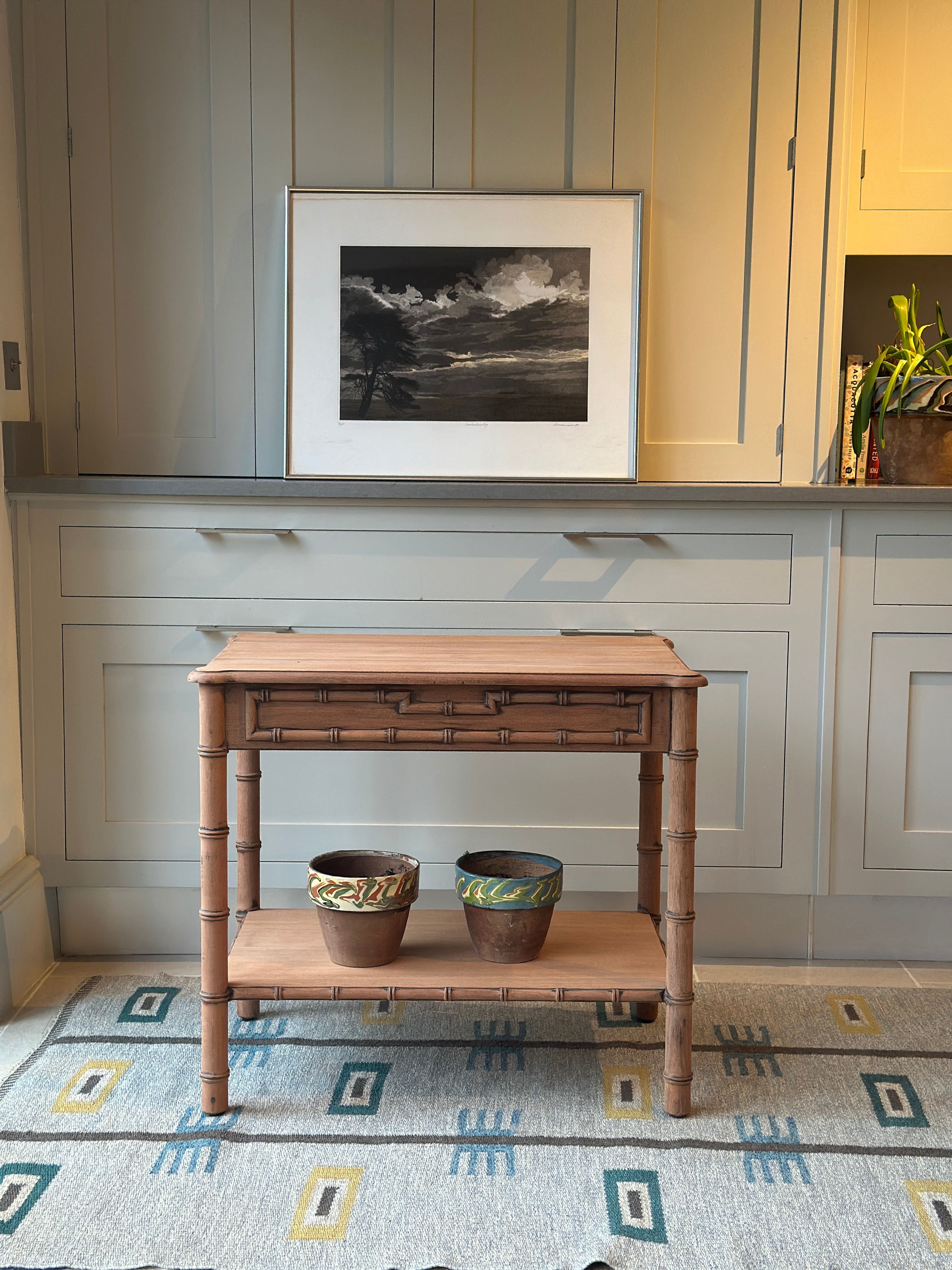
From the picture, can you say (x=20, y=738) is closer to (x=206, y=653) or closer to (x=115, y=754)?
(x=115, y=754)

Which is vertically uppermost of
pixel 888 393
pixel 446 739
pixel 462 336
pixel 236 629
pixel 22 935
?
pixel 462 336

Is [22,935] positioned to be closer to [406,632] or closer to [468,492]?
[406,632]

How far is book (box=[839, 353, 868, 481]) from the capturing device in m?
2.54

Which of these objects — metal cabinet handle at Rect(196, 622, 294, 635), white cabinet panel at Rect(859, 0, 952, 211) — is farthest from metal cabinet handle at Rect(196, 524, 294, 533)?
white cabinet panel at Rect(859, 0, 952, 211)

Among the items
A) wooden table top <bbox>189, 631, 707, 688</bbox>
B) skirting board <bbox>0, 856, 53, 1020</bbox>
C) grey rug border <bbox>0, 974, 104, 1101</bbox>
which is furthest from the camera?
skirting board <bbox>0, 856, 53, 1020</bbox>

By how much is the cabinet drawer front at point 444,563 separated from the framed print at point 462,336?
23cm

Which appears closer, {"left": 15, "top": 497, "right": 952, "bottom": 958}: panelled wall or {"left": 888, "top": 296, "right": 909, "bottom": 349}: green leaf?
{"left": 15, "top": 497, "right": 952, "bottom": 958}: panelled wall

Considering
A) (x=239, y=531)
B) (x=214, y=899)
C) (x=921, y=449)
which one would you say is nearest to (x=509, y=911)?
(x=214, y=899)

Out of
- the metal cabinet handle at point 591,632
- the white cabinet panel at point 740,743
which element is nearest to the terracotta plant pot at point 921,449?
the white cabinet panel at point 740,743

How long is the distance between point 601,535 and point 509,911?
86 cm

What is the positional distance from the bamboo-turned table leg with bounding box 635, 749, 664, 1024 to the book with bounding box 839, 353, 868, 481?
→ 0.92 metres

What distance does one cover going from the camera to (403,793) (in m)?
2.38

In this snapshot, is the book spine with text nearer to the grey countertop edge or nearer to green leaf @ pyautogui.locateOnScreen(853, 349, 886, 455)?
green leaf @ pyautogui.locateOnScreen(853, 349, 886, 455)

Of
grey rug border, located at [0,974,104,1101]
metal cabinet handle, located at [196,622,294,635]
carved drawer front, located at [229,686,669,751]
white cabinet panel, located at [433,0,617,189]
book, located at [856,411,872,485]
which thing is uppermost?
white cabinet panel, located at [433,0,617,189]
